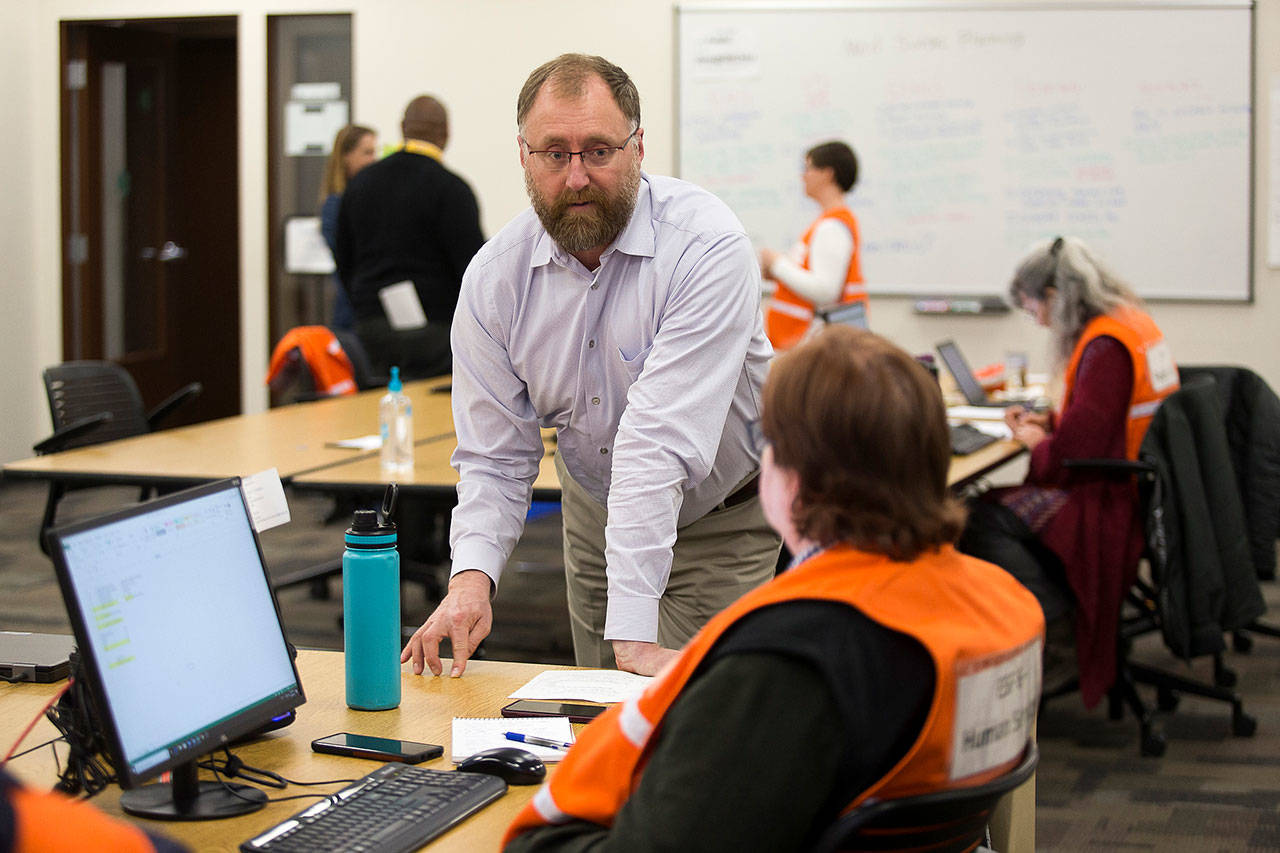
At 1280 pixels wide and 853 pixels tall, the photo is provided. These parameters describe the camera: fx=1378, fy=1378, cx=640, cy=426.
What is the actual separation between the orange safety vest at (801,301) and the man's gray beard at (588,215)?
343cm

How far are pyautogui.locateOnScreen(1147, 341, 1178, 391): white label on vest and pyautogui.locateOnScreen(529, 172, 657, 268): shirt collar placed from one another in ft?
6.54

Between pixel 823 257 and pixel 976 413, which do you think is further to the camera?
pixel 823 257

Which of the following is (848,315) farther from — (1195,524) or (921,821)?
(921,821)

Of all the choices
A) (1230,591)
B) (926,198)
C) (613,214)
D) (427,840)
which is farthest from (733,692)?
(926,198)

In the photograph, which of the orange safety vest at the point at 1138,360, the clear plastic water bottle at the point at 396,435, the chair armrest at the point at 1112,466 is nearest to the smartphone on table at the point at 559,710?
the clear plastic water bottle at the point at 396,435

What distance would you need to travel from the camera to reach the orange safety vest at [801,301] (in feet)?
17.8

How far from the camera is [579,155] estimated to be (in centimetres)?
196

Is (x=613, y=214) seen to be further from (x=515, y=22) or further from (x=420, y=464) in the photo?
(x=515, y=22)

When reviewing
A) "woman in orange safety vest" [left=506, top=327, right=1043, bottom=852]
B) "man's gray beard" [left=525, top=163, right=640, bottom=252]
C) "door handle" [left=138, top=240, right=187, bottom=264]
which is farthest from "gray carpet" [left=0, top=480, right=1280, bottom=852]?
"door handle" [left=138, top=240, right=187, bottom=264]

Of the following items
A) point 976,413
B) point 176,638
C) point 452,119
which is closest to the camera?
point 176,638

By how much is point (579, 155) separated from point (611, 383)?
0.36 meters

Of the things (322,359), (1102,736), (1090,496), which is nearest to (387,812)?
(1090,496)

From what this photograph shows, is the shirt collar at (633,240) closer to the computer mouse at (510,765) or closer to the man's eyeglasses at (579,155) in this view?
the man's eyeglasses at (579,155)

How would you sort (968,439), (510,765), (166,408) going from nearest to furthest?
(510,765), (968,439), (166,408)
